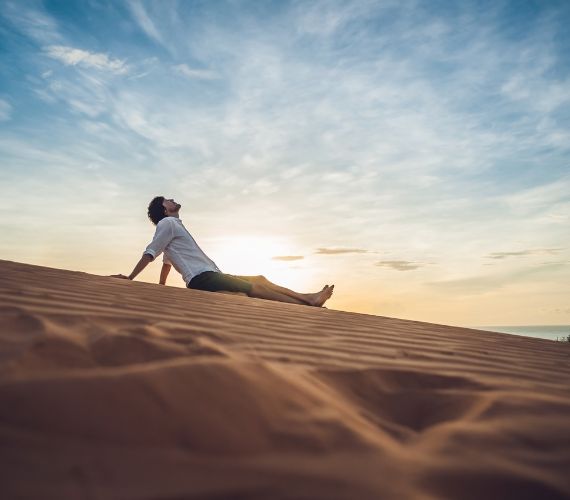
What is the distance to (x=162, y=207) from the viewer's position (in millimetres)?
6602

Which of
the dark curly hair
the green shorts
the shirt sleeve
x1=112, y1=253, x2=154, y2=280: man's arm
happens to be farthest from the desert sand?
the dark curly hair

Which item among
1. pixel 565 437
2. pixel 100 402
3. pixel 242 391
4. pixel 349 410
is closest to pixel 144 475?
pixel 100 402

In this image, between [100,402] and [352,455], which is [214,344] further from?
[352,455]

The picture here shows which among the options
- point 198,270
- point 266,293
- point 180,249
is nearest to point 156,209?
point 180,249

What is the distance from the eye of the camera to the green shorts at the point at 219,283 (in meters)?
5.87

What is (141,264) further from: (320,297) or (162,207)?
(320,297)

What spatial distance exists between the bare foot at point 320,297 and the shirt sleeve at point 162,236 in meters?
1.97

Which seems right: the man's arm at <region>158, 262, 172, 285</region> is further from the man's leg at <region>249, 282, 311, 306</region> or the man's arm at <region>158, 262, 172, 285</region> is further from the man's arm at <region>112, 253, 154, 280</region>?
the man's leg at <region>249, 282, 311, 306</region>

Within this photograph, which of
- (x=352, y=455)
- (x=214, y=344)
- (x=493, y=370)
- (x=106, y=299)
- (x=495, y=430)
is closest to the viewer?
(x=352, y=455)

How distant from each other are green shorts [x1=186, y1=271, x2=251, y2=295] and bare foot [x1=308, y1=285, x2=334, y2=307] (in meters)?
0.89

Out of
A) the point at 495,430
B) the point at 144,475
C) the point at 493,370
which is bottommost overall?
the point at 144,475

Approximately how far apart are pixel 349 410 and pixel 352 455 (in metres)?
0.26

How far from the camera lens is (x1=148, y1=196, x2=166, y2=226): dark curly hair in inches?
260

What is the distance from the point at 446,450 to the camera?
1.01 meters
